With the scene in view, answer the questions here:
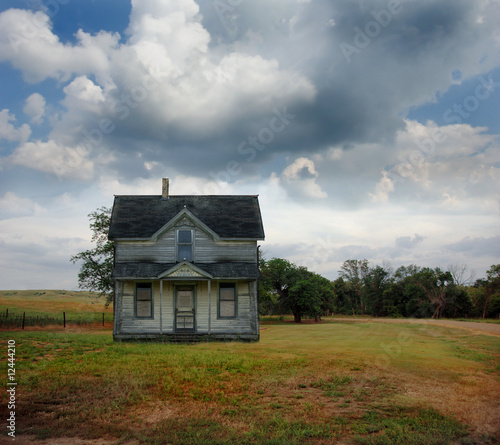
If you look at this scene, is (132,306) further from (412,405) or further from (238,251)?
A: (412,405)

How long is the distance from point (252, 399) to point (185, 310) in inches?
552

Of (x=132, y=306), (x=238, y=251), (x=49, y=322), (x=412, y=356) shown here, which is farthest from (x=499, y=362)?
(x=49, y=322)

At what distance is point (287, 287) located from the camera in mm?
→ 52594

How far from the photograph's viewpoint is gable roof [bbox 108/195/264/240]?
24047 mm

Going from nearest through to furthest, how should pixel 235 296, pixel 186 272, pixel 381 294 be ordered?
pixel 186 272
pixel 235 296
pixel 381 294

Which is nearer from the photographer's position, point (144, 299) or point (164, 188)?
point (144, 299)

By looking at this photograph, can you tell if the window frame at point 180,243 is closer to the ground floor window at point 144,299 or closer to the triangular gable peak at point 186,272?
the triangular gable peak at point 186,272

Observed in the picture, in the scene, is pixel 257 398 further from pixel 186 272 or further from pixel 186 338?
pixel 186 338

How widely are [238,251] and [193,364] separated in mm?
10978

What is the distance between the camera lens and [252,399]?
957cm

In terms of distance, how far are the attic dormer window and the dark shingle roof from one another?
675 mm

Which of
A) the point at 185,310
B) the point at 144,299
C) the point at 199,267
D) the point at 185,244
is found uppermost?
the point at 185,244

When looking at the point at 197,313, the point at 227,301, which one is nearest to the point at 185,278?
the point at 197,313

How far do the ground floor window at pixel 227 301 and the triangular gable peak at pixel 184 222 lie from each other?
2783 mm
